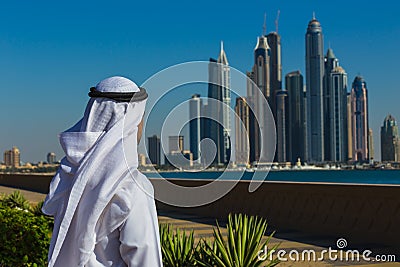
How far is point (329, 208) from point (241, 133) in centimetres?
1055

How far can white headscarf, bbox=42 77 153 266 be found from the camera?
2738 millimetres

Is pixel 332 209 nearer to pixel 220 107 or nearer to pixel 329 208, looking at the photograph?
pixel 329 208

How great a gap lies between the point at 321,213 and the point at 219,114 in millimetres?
11407


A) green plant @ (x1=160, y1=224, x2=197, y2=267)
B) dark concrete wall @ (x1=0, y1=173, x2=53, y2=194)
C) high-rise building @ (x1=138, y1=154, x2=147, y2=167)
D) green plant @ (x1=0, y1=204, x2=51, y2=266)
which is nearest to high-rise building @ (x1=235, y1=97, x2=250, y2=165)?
high-rise building @ (x1=138, y1=154, x2=147, y2=167)

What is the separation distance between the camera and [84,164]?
2.77 meters

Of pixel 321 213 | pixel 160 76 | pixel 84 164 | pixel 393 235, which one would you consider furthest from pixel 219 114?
pixel 321 213

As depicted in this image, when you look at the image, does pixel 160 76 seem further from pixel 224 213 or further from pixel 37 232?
pixel 224 213

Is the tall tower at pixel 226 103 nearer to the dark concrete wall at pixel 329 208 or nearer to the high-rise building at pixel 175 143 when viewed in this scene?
the high-rise building at pixel 175 143

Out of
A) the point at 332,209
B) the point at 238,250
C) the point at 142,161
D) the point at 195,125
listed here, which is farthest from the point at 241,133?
the point at 332,209

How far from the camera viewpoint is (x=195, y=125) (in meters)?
3.88

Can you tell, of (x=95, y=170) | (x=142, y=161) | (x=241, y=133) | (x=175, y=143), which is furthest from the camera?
(x=241, y=133)

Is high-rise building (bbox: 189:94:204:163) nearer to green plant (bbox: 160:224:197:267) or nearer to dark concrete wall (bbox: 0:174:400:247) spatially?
green plant (bbox: 160:224:197:267)

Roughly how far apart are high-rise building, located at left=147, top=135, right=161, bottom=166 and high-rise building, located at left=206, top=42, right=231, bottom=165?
0.30m

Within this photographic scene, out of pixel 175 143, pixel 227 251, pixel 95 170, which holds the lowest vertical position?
pixel 227 251
